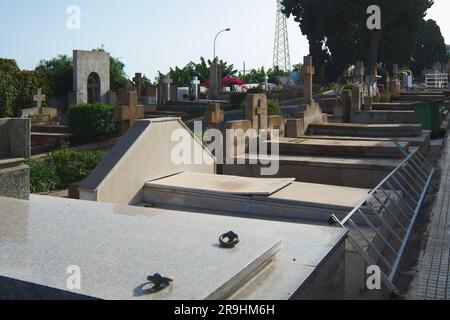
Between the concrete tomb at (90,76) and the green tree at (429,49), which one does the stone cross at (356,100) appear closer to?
the concrete tomb at (90,76)

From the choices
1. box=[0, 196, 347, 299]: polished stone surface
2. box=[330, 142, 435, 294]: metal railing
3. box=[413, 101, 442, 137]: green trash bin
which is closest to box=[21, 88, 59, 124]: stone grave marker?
box=[413, 101, 442, 137]: green trash bin

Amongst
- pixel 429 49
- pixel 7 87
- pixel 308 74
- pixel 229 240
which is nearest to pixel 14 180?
pixel 229 240

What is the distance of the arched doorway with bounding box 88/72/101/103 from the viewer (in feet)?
82.5

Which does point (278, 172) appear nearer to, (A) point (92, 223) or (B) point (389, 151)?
(B) point (389, 151)

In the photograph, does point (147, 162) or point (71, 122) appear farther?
point (71, 122)

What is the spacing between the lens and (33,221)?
382 centimetres

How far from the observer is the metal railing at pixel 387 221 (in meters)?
4.81

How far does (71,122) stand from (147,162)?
1183cm

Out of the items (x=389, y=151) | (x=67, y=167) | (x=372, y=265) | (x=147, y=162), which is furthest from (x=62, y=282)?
(x=389, y=151)

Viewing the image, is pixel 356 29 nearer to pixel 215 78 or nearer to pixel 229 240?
pixel 215 78

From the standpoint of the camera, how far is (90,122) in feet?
56.4

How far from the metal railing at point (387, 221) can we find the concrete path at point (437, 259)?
0.74 feet
